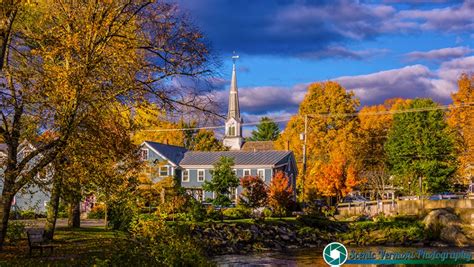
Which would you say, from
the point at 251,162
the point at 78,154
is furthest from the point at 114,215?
the point at 251,162

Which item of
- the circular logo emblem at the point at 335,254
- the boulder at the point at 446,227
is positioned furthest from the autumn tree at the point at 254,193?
the circular logo emblem at the point at 335,254

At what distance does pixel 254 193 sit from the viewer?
1951 inches

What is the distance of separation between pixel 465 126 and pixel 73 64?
183 feet

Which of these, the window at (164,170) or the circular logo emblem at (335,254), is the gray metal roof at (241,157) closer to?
the window at (164,170)

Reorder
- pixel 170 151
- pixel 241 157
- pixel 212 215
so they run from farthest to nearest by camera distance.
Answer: pixel 170 151 → pixel 241 157 → pixel 212 215

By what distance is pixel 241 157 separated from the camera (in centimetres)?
6800

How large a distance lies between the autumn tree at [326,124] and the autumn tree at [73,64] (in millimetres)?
49356

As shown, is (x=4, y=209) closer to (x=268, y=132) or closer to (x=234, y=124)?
(x=234, y=124)

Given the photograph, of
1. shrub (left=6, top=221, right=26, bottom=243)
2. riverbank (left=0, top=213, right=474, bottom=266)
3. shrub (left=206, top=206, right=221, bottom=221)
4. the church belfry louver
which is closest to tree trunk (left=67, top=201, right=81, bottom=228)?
riverbank (left=0, top=213, right=474, bottom=266)

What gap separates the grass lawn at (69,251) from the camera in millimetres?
19188

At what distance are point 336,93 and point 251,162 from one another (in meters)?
17.5

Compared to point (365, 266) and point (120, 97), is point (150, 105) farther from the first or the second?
point (365, 266)

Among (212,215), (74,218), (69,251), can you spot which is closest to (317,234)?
(212,215)

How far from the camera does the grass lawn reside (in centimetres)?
1919
